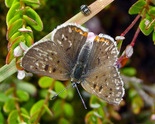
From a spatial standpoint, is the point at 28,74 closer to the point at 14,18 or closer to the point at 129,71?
the point at 14,18

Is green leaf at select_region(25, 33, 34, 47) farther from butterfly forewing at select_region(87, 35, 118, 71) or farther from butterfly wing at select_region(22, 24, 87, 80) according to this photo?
butterfly forewing at select_region(87, 35, 118, 71)

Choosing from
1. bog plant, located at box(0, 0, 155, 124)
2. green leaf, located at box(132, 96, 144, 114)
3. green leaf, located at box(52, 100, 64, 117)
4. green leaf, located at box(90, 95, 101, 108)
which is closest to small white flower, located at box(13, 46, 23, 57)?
bog plant, located at box(0, 0, 155, 124)

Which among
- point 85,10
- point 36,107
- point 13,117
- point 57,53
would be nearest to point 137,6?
point 85,10

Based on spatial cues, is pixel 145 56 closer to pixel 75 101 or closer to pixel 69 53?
pixel 75 101

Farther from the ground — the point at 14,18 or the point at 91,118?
the point at 14,18

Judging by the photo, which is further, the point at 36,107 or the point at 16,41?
the point at 36,107

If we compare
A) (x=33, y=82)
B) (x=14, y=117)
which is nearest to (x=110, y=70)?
(x=14, y=117)
